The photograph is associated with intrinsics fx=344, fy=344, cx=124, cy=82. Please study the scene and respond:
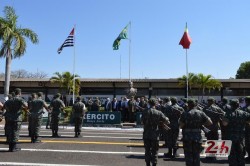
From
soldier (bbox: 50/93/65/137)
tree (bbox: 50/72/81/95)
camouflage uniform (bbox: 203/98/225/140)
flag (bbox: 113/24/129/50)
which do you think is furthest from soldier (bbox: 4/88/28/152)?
tree (bbox: 50/72/81/95)

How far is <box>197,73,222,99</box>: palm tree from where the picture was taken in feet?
144

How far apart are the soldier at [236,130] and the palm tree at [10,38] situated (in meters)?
23.9

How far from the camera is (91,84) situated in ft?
147

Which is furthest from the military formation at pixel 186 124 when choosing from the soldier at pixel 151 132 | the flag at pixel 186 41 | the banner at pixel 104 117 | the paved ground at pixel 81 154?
the flag at pixel 186 41

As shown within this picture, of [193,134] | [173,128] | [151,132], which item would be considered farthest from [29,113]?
[193,134]

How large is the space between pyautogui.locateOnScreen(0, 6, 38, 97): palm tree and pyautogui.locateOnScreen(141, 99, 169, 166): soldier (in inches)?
889

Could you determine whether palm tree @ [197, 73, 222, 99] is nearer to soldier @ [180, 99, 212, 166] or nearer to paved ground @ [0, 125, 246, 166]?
paved ground @ [0, 125, 246, 166]

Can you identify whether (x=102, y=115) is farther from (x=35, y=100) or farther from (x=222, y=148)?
(x=222, y=148)

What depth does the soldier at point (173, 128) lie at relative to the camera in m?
11.6

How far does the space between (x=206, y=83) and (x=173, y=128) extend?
35.1 m

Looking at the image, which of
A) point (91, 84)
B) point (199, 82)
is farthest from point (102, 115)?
point (199, 82)

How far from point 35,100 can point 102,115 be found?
30.9 feet

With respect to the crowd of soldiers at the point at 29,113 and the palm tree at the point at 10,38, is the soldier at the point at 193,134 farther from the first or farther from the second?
the palm tree at the point at 10,38

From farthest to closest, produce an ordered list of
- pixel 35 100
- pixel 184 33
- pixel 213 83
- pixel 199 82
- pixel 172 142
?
pixel 199 82 < pixel 213 83 < pixel 184 33 < pixel 35 100 < pixel 172 142
